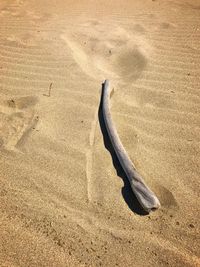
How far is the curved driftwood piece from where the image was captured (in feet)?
7.80

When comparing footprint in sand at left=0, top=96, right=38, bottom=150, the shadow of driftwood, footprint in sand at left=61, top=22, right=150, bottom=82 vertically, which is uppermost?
footprint in sand at left=61, top=22, right=150, bottom=82

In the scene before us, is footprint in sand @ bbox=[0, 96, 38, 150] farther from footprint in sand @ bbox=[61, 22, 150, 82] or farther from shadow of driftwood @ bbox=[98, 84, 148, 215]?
footprint in sand @ bbox=[61, 22, 150, 82]

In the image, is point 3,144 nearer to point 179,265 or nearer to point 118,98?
point 118,98

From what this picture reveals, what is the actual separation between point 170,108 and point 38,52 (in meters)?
2.02

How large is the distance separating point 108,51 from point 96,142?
→ 1.79 meters

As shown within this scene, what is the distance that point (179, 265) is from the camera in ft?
6.89

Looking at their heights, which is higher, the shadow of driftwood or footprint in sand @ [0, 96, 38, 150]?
footprint in sand @ [0, 96, 38, 150]

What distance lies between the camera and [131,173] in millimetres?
2611

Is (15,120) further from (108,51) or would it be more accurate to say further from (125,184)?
(108,51)

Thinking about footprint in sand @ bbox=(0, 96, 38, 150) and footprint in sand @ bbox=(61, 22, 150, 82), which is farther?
footprint in sand @ bbox=(61, 22, 150, 82)

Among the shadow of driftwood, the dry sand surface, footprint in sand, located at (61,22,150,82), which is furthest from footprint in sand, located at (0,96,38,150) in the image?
footprint in sand, located at (61,22,150,82)

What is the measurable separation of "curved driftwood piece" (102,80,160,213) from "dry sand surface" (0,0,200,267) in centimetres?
7

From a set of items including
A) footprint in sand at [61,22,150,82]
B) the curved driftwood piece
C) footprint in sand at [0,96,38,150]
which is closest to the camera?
the curved driftwood piece

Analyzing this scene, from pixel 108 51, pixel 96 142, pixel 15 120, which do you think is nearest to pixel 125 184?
pixel 96 142
